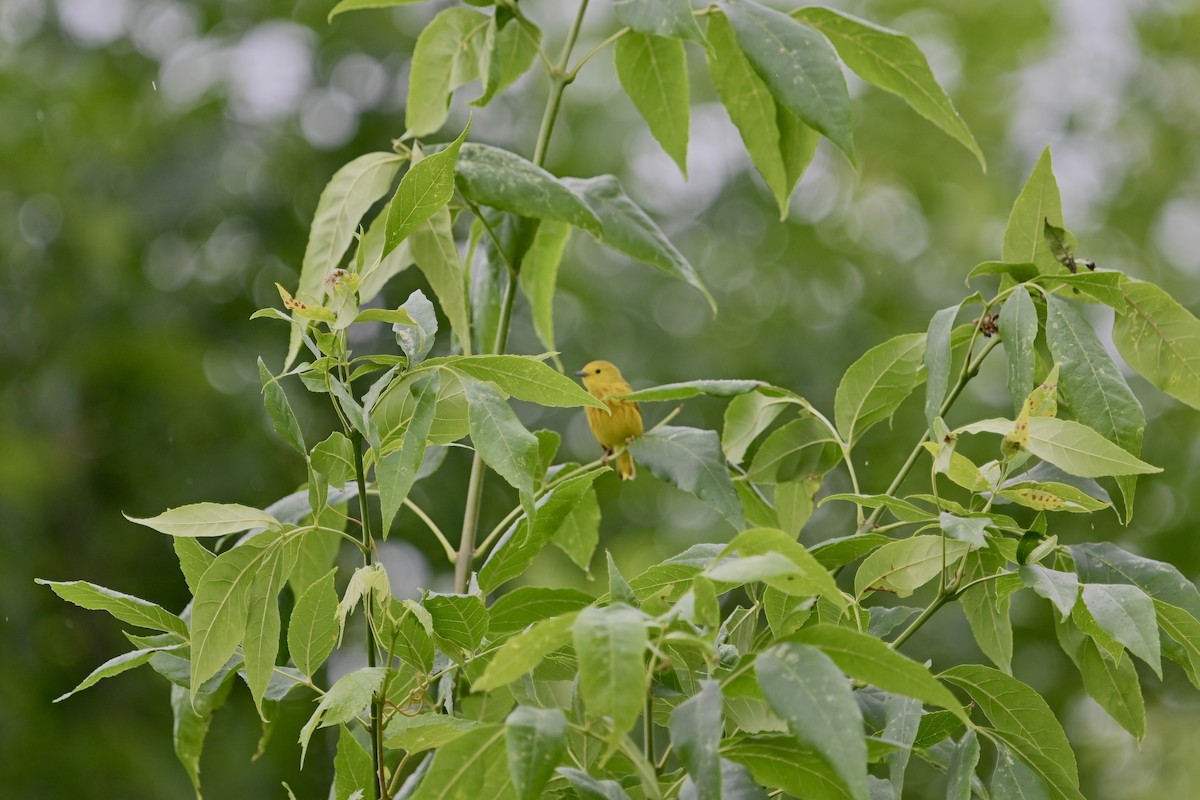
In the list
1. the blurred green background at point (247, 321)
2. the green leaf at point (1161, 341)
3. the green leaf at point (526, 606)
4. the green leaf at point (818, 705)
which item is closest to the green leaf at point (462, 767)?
the green leaf at point (818, 705)

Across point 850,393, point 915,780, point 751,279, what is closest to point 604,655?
point 850,393

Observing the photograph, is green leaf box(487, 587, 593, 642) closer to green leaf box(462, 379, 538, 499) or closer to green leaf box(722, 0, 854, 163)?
green leaf box(462, 379, 538, 499)

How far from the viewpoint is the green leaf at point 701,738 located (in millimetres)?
682

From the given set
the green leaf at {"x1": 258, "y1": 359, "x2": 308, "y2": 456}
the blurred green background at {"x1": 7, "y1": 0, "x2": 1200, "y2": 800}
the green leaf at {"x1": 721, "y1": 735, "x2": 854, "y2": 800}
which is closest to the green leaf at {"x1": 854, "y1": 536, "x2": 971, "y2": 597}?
the green leaf at {"x1": 721, "y1": 735, "x2": 854, "y2": 800}

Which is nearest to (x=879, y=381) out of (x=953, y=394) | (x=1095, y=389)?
(x=953, y=394)

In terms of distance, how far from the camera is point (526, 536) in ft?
3.41

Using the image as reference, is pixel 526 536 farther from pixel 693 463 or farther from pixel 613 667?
pixel 613 667

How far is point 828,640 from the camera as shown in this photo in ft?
2.45

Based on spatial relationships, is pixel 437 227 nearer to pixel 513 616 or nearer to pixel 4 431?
pixel 513 616

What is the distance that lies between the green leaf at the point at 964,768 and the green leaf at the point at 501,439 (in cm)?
36

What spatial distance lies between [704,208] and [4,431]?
316 cm

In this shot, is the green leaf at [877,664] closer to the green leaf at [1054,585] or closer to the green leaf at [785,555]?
the green leaf at [785,555]

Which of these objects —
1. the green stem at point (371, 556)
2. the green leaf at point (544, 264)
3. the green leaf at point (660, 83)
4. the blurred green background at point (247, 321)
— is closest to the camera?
the green stem at point (371, 556)

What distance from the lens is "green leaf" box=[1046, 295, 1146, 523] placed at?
0.98m
